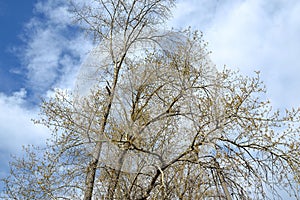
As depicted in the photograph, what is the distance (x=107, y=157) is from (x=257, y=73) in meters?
2.93

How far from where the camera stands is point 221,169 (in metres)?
4.27

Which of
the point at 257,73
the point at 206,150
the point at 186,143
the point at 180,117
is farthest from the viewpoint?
the point at 257,73

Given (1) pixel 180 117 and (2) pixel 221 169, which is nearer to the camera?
(1) pixel 180 117

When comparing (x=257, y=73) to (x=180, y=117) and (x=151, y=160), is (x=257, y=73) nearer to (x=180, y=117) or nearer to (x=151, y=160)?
(x=180, y=117)

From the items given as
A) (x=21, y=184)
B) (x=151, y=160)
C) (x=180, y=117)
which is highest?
(x=21, y=184)

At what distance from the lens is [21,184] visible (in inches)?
→ 228

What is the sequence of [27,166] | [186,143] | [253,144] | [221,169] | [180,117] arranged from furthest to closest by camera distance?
1. [27,166]
2. [253,144]
3. [221,169]
4. [180,117]
5. [186,143]

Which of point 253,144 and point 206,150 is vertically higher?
point 253,144

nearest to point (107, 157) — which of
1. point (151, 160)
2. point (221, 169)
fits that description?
point (151, 160)

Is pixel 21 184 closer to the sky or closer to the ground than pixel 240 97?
closer to the ground

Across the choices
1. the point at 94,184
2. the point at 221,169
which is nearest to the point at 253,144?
the point at 221,169

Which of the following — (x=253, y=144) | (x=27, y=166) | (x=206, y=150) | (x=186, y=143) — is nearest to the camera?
(x=186, y=143)

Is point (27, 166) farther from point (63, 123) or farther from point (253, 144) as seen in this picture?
point (253, 144)

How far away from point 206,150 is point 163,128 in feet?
2.05
